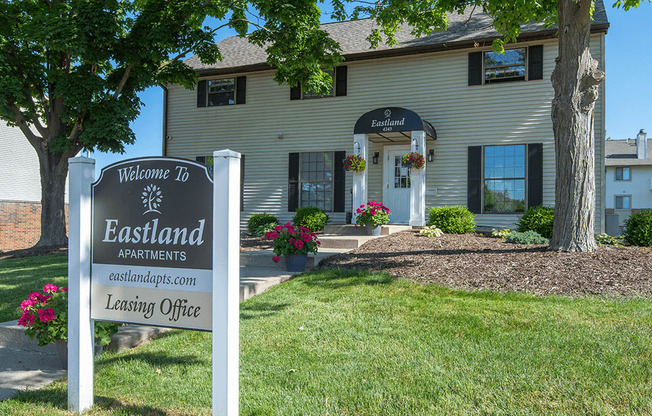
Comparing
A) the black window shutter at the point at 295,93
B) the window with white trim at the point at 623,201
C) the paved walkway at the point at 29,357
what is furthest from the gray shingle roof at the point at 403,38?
the window with white trim at the point at 623,201

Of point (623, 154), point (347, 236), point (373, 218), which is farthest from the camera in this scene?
point (623, 154)

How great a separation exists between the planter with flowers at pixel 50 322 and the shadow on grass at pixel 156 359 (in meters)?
0.21

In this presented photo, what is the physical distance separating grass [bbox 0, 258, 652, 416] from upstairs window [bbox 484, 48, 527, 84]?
7814mm

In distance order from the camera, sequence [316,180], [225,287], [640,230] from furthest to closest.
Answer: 1. [316,180]
2. [640,230]
3. [225,287]

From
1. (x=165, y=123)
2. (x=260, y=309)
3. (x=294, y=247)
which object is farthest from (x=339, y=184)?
(x=260, y=309)

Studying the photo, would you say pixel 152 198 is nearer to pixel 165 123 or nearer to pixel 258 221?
pixel 258 221

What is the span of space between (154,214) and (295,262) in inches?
180

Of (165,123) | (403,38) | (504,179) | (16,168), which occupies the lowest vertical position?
(504,179)

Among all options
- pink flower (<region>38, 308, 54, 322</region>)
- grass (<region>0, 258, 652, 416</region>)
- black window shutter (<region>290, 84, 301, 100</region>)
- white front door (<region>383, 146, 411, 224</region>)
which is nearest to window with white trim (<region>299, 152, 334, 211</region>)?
white front door (<region>383, 146, 411, 224</region>)

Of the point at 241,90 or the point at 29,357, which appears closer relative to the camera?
the point at 29,357

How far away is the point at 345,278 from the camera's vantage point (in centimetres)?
613

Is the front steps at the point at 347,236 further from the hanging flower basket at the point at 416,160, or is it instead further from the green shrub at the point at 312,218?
the hanging flower basket at the point at 416,160

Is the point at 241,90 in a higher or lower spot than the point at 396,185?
higher

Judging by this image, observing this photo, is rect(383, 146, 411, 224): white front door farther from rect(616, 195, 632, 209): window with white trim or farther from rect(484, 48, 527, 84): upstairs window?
rect(616, 195, 632, 209): window with white trim
